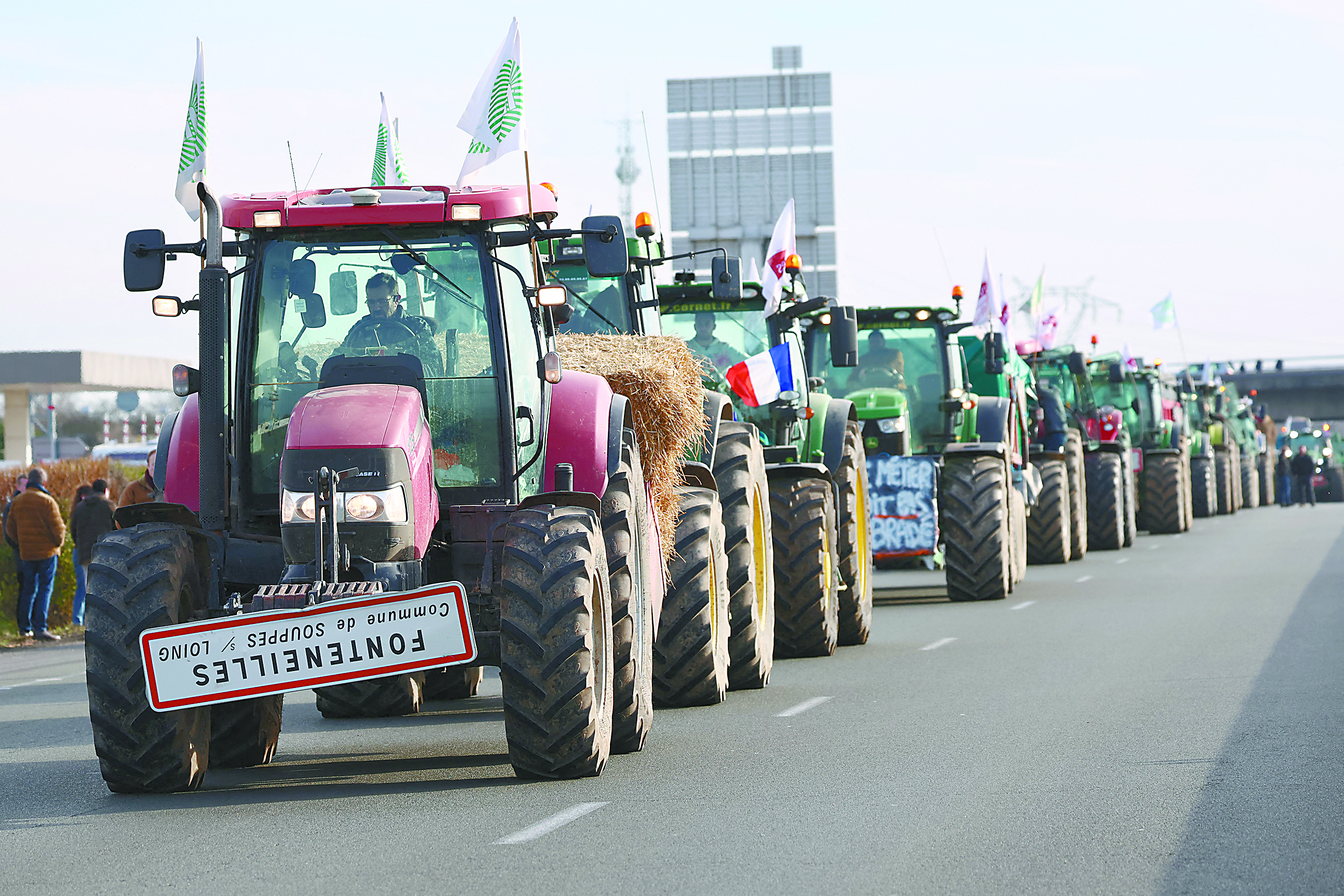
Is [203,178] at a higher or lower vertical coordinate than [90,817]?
higher

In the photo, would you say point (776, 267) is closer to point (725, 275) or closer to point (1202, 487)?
point (725, 275)

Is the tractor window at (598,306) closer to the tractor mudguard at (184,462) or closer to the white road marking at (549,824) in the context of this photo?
the tractor mudguard at (184,462)

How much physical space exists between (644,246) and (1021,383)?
41.4 feet

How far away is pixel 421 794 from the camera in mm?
8383

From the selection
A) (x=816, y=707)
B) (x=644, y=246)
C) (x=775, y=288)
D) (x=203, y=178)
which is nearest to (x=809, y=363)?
(x=775, y=288)

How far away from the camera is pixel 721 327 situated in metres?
15.9

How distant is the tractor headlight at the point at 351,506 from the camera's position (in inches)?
313

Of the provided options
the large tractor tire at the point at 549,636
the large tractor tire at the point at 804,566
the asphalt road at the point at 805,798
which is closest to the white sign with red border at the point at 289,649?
the large tractor tire at the point at 549,636

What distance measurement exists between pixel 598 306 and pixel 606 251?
4.58m

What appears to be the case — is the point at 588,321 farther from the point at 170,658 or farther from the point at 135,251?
the point at 170,658

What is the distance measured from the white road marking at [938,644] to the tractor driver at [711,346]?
273 cm

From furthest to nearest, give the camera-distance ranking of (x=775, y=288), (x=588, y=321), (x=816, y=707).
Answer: (x=775, y=288)
(x=588, y=321)
(x=816, y=707)

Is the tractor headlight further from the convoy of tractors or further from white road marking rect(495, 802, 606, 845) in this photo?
white road marking rect(495, 802, 606, 845)

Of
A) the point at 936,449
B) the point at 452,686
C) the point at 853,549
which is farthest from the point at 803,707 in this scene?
the point at 936,449
